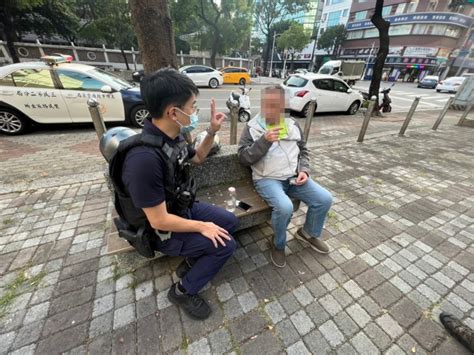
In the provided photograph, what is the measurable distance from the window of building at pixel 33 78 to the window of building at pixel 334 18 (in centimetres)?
5750

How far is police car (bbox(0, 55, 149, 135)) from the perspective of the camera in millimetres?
4778

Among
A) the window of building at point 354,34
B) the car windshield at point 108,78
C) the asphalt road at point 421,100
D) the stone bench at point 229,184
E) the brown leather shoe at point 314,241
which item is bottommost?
the asphalt road at point 421,100

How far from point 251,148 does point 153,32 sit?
5.23 feet

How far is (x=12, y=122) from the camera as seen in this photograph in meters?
5.07

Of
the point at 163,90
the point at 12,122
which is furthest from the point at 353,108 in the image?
the point at 12,122

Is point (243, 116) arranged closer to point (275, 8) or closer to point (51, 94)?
point (51, 94)

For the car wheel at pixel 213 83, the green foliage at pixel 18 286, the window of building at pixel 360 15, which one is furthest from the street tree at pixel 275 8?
the green foliage at pixel 18 286

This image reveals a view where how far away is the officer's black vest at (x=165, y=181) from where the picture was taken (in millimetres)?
1250

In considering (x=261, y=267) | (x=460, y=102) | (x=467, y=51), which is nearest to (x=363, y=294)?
(x=261, y=267)

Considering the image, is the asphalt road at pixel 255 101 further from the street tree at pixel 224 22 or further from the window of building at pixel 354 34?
the window of building at pixel 354 34

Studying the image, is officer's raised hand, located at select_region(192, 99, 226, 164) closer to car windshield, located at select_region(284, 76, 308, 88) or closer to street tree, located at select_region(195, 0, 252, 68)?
car windshield, located at select_region(284, 76, 308, 88)

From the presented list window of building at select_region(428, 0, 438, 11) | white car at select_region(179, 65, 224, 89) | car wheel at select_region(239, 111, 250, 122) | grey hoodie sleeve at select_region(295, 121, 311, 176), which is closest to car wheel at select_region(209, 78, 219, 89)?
white car at select_region(179, 65, 224, 89)

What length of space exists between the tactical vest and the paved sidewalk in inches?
24.6

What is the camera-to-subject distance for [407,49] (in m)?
34.9
